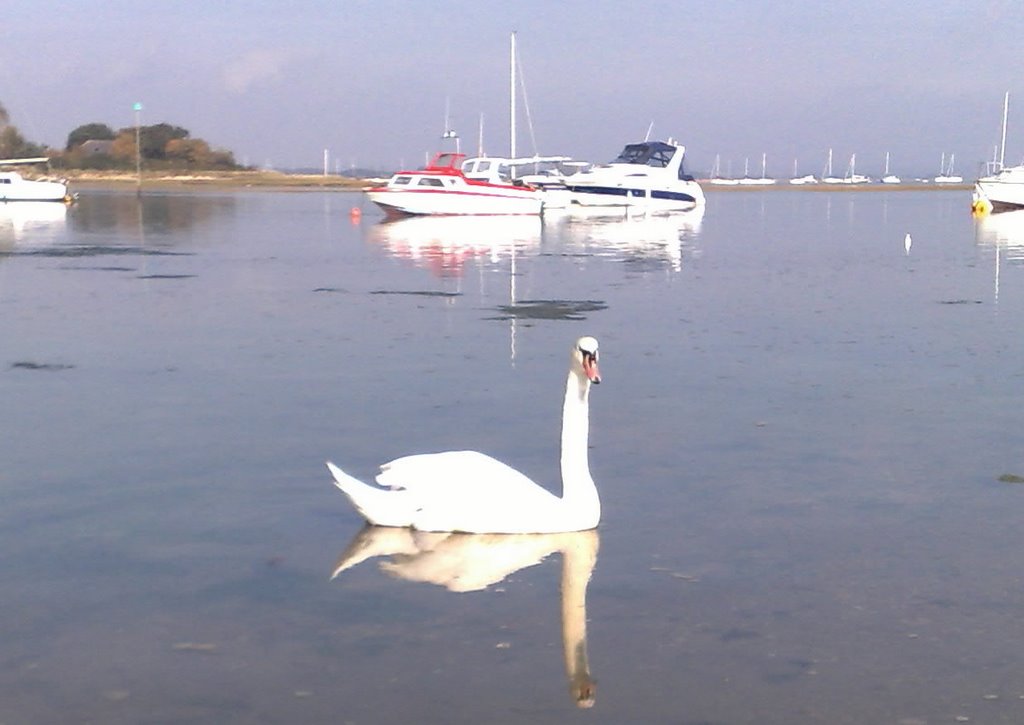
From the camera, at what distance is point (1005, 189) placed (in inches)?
2293

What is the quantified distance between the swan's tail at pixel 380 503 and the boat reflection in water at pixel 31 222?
23.3 m

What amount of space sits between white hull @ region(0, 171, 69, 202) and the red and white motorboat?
45.6ft

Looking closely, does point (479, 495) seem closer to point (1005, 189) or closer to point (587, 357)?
point (587, 357)

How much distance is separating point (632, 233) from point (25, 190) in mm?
26756

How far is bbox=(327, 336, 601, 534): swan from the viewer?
7.32 meters

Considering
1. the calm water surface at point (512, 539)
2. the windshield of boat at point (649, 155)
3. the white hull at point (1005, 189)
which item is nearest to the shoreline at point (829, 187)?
the windshield of boat at point (649, 155)

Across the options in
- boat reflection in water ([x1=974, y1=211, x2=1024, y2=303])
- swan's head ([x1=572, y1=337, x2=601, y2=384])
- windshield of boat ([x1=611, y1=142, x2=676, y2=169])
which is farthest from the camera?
windshield of boat ([x1=611, y1=142, x2=676, y2=169])

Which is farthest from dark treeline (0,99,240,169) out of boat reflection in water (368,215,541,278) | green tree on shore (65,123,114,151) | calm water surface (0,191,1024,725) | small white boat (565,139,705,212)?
calm water surface (0,191,1024,725)

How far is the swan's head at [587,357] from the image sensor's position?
7.44m

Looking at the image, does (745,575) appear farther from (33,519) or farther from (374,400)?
(374,400)

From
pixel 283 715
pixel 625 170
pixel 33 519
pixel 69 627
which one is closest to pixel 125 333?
pixel 33 519

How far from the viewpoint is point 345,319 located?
16656mm

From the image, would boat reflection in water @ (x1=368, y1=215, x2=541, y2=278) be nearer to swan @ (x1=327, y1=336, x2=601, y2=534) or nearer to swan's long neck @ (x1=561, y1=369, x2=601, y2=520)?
swan's long neck @ (x1=561, y1=369, x2=601, y2=520)

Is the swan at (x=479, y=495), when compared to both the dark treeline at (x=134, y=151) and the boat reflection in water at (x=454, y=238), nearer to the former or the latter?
the boat reflection in water at (x=454, y=238)
